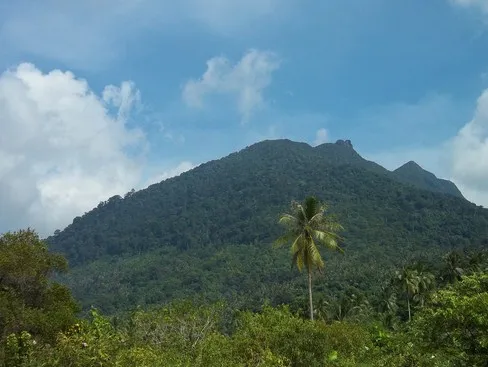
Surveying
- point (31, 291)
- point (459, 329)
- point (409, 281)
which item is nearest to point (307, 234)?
point (31, 291)

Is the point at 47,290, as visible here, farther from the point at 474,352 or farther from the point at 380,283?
the point at 380,283

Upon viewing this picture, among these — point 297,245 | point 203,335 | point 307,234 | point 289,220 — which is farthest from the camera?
point 289,220

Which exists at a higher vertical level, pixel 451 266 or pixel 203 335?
pixel 451 266

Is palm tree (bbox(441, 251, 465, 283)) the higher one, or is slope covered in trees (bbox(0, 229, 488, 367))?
palm tree (bbox(441, 251, 465, 283))

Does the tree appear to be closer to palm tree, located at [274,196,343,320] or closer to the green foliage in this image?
palm tree, located at [274,196,343,320]

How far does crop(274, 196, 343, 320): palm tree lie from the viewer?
34.3 metres

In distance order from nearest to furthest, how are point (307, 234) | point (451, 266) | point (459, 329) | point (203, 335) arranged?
1. point (459, 329)
2. point (203, 335)
3. point (307, 234)
4. point (451, 266)

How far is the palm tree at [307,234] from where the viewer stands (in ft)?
112

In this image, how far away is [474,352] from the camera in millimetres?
15383

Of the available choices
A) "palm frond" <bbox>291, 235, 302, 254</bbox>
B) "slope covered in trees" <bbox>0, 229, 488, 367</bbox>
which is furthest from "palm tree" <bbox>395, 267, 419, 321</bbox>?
"palm frond" <bbox>291, 235, 302, 254</bbox>

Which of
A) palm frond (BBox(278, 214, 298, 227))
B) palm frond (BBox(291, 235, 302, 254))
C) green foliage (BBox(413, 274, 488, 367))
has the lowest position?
green foliage (BBox(413, 274, 488, 367))

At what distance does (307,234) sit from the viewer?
3472 centimetres

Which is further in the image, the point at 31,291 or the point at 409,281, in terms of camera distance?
the point at 409,281

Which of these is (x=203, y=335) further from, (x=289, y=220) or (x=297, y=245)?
(x=289, y=220)
